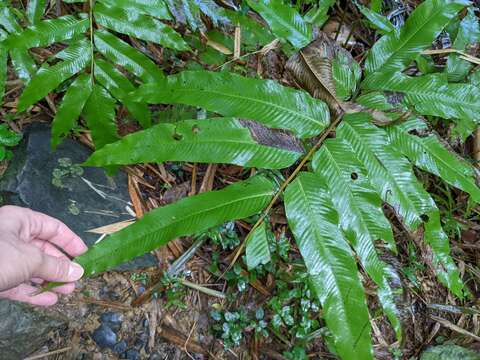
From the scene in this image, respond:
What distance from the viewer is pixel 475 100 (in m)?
1.95

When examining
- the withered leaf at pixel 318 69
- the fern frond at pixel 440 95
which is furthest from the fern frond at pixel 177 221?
the fern frond at pixel 440 95

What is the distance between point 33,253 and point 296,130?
105 cm

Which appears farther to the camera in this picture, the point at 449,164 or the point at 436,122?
the point at 436,122

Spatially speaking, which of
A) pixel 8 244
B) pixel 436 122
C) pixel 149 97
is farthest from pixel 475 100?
pixel 8 244

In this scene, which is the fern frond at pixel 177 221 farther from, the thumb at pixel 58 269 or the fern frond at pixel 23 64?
the fern frond at pixel 23 64

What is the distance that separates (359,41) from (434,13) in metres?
0.70

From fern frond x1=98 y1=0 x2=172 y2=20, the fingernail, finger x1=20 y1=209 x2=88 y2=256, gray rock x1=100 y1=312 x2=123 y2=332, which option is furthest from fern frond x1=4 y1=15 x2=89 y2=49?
gray rock x1=100 y1=312 x2=123 y2=332

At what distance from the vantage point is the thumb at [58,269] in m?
1.54

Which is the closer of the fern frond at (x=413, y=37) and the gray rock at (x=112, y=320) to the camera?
the fern frond at (x=413, y=37)

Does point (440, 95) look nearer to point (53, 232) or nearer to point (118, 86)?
point (118, 86)

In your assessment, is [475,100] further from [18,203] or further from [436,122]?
[18,203]

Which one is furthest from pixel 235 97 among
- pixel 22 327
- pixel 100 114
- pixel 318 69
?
pixel 22 327

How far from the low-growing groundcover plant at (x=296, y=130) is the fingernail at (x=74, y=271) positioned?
5cm

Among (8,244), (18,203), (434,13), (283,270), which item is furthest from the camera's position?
(283,270)
